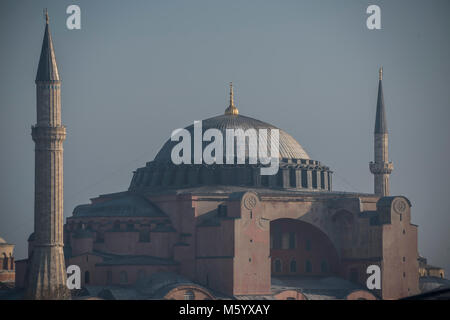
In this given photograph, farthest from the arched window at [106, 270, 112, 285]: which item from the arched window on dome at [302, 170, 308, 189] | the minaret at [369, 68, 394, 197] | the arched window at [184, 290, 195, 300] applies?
the minaret at [369, 68, 394, 197]

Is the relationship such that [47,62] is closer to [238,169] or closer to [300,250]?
[238,169]

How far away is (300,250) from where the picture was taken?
241ft

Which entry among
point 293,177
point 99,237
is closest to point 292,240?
point 293,177

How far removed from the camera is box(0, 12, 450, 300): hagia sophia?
6700 cm

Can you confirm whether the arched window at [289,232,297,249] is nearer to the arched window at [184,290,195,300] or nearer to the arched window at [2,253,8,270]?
the arched window at [184,290,195,300]

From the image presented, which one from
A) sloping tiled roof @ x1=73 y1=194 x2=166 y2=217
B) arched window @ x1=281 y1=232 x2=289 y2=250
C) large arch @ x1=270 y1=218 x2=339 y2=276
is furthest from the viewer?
arched window @ x1=281 y1=232 x2=289 y2=250

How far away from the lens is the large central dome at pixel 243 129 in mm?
76875

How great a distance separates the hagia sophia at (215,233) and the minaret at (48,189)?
51mm

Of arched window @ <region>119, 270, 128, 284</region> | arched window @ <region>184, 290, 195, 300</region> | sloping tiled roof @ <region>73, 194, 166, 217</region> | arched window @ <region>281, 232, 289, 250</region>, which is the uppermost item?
sloping tiled roof @ <region>73, 194, 166, 217</region>

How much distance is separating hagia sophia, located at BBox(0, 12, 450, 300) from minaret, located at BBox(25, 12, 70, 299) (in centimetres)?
5

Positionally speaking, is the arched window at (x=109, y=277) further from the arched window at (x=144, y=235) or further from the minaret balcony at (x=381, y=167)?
the minaret balcony at (x=381, y=167)
